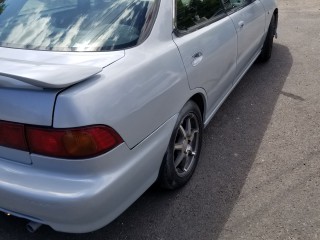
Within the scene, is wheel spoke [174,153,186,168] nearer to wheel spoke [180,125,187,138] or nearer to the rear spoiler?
wheel spoke [180,125,187,138]

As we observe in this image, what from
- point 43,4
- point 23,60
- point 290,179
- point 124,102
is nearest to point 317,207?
point 290,179

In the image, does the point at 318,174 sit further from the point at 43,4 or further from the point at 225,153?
the point at 43,4

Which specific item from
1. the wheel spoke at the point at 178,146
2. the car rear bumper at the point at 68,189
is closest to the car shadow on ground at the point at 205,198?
the wheel spoke at the point at 178,146

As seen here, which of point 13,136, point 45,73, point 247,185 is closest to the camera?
point 45,73

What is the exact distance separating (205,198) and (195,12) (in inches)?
55.5

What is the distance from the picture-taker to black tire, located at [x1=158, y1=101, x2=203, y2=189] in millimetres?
2457

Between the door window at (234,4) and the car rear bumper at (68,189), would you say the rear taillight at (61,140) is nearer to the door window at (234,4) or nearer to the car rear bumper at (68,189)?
the car rear bumper at (68,189)

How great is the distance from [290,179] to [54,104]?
1995 millimetres

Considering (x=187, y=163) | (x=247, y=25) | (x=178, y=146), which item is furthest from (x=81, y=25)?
(x=247, y=25)

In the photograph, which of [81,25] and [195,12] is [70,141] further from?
[195,12]

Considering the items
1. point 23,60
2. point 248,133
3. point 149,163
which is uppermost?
point 23,60

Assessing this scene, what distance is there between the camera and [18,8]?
2.54m

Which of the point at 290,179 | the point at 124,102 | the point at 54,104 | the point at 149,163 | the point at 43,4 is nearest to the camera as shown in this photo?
the point at 54,104

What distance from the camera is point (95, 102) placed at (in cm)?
171
